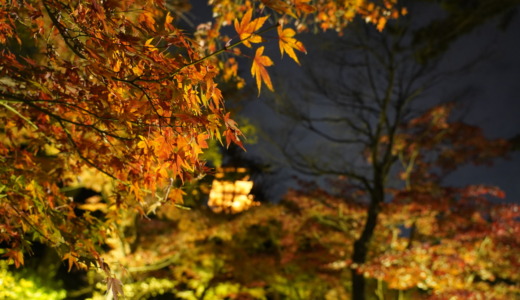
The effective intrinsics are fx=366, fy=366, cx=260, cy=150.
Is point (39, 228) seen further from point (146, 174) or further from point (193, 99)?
point (193, 99)

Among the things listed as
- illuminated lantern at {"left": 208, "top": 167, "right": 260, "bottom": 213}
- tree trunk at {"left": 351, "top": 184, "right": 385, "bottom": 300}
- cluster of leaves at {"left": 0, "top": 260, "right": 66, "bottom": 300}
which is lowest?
cluster of leaves at {"left": 0, "top": 260, "right": 66, "bottom": 300}

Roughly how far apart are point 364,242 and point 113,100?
810 cm

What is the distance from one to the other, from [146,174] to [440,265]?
7606 millimetres

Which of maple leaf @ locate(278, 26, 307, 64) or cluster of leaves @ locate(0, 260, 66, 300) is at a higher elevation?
maple leaf @ locate(278, 26, 307, 64)

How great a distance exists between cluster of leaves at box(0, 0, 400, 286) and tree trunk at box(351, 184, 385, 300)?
7.16 m

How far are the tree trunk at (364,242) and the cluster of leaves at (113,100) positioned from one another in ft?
23.5

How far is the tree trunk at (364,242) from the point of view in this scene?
9.20m

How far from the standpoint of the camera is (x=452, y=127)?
35.3ft

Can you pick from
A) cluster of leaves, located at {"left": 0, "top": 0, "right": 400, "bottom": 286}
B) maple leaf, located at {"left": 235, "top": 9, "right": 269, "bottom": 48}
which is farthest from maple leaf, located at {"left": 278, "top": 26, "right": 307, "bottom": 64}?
maple leaf, located at {"left": 235, "top": 9, "right": 269, "bottom": 48}

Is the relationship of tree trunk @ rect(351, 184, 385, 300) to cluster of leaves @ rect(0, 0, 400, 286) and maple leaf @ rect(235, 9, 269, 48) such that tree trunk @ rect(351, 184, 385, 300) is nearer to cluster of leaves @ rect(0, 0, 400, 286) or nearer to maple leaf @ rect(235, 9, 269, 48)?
cluster of leaves @ rect(0, 0, 400, 286)

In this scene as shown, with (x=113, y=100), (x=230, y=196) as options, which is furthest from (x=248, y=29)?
(x=230, y=196)

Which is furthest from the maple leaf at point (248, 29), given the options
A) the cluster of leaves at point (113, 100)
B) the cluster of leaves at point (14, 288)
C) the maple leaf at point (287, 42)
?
the cluster of leaves at point (14, 288)

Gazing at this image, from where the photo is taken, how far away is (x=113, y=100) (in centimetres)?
258

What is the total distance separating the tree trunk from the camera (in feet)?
30.2
